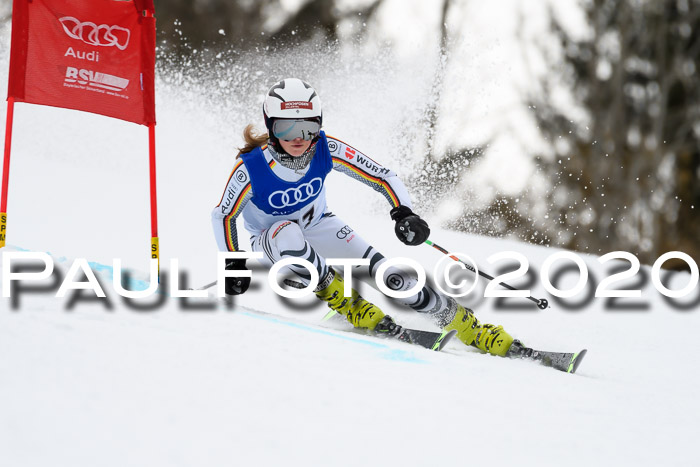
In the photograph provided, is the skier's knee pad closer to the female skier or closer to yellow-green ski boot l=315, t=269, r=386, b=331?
the female skier

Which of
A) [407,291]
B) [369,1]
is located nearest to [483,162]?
[369,1]

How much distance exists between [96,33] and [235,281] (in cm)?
143

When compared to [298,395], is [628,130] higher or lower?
higher

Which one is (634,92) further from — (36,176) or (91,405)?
(91,405)

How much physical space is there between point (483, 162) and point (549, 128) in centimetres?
344

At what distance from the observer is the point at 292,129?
11.6ft

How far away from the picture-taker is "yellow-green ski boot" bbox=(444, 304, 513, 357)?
3625 mm

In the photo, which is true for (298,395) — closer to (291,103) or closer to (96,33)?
(291,103)

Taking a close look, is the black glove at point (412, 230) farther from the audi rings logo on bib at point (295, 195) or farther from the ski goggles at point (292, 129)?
the ski goggles at point (292, 129)

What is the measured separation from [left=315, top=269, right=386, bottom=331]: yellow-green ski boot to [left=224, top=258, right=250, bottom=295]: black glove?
0.37 m

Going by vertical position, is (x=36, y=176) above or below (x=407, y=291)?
above

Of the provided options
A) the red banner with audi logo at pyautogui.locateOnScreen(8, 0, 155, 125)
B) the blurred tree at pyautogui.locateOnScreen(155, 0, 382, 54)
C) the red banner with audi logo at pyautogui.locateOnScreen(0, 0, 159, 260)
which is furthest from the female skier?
the blurred tree at pyautogui.locateOnScreen(155, 0, 382, 54)

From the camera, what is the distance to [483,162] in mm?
16219

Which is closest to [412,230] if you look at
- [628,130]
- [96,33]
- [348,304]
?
[348,304]
